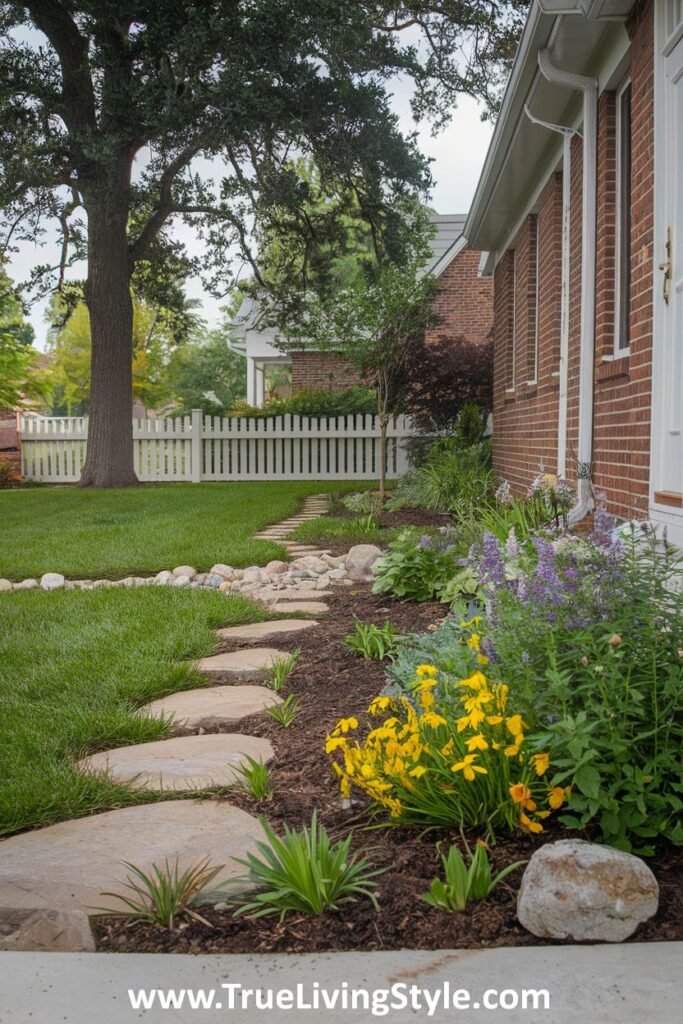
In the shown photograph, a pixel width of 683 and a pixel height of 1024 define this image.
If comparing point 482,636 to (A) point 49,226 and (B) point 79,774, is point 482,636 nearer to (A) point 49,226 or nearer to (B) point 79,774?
(B) point 79,774

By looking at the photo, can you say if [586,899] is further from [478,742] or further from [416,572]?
[416,572]

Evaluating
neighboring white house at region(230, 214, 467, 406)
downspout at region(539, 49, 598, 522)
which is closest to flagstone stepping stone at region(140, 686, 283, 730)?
downspout at region(539, 49, 598, 522)

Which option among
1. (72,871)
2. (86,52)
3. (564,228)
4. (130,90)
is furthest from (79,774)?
(86,52)

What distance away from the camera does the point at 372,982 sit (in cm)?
187

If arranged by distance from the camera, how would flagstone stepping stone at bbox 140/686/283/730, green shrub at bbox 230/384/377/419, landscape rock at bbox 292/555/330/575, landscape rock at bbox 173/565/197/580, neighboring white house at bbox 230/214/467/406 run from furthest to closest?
1. neighboring white house at bbox 230/214/467/406
2. green shrub at bbox 230/384/377/419
3. landscape rock at bbox 292/555/330/575
4. landscape rock at bbox 173/565/197/580
5. flagstone stepping stone at bbox 140/686/283/730

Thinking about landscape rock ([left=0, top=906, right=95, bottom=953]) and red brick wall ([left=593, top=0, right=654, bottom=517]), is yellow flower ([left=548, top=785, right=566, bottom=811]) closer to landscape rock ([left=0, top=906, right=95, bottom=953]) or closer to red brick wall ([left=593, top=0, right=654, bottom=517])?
landscape rock ([left=0, top=906, right=95, bottom=953])

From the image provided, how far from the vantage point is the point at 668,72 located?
4418mm

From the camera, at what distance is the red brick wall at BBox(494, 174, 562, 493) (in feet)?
25.4

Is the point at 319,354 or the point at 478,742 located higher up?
the point at 319,354

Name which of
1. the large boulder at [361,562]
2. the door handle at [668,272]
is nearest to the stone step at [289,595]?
the large boulder at [361,562]

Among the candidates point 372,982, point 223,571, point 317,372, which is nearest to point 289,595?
point 223,571

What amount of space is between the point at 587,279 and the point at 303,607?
2636 millimetres

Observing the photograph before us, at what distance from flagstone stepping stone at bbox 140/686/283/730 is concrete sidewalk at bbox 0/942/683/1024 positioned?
1482mm

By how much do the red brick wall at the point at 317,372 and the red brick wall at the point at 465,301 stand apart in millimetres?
2996
